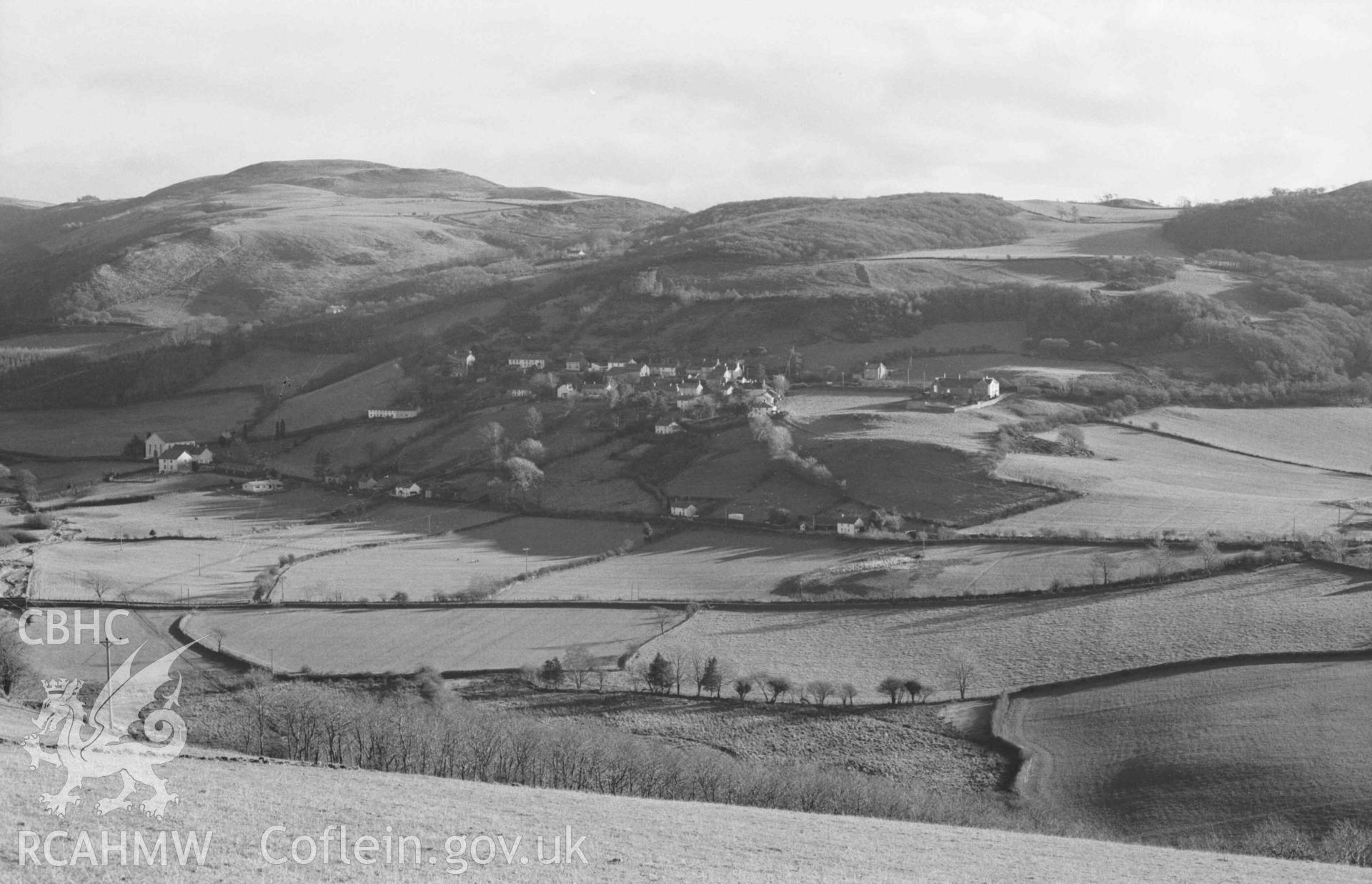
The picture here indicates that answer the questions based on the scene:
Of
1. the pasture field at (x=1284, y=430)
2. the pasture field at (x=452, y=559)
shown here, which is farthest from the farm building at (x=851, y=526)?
the pasture field at (x=1284, y=430)

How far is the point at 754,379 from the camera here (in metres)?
123

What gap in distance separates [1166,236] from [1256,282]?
130ft

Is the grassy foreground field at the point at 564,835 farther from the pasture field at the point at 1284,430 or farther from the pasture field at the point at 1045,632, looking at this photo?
the pasture field at the point at 1284,430

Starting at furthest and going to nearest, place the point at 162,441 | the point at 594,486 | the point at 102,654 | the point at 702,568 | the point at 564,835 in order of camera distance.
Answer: the point at 162,441 < the point at 594,486 < the point at 702,568 < the point at 102,654 < the point at 564,835

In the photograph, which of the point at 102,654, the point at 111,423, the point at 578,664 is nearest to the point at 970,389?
the point at 578,664

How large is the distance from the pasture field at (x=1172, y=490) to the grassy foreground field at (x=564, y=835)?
44402 millimetres

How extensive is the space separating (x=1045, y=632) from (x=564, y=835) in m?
35.3

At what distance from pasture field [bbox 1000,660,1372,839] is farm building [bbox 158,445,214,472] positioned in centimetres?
8624

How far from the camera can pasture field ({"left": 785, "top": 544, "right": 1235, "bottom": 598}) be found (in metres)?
63.3

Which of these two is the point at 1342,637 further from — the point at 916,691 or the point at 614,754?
the point at 614,754

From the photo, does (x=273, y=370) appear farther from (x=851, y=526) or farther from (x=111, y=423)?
(x=851, y=526)

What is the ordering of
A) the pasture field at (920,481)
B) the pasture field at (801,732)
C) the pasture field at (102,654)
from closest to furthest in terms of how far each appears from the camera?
the pasture field at (801,732) → the pasture field at (102,654) → the pasture field at (920,481)

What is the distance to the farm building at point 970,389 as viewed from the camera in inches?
4235

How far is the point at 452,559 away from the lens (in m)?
77.8
